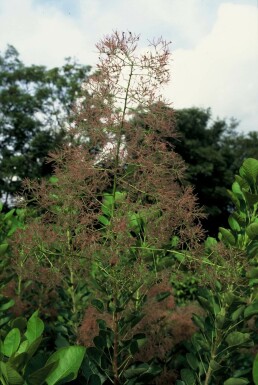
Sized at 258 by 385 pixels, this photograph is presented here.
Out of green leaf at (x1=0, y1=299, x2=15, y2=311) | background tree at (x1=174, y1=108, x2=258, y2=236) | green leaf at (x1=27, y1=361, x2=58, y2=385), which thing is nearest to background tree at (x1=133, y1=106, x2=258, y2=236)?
background tree at (x1=174, y1=108, x2=258, y2=236)

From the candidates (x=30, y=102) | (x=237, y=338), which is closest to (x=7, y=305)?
(x=237, y=338)

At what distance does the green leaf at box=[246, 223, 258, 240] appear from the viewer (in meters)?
3.10

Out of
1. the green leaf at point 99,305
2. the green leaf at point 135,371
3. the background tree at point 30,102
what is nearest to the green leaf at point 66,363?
the green leaf at point 135,371

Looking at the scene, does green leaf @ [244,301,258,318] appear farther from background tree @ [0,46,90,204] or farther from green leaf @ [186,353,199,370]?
background tree @ [0,46,90,204]

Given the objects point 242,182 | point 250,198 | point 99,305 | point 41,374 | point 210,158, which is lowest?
point 41,374

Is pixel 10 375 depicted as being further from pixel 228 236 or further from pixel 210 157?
pixel 210 157

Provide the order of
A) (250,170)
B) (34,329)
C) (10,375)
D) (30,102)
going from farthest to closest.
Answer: (30,102) < (250,170) < (34,329) < (10,375)

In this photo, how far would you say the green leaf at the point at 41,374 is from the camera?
2.04 meters

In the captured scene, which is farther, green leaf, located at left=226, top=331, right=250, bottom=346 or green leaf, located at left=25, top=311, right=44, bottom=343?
green leaf, located at left=226, top=331, right=250, bottom=346

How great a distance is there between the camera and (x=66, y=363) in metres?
2.16

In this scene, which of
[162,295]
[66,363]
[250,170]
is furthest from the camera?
[162,295]

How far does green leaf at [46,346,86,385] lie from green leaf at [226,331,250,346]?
4.12 feet

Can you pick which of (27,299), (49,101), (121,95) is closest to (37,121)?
(49,101)

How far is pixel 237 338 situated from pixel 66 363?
4.29ft
